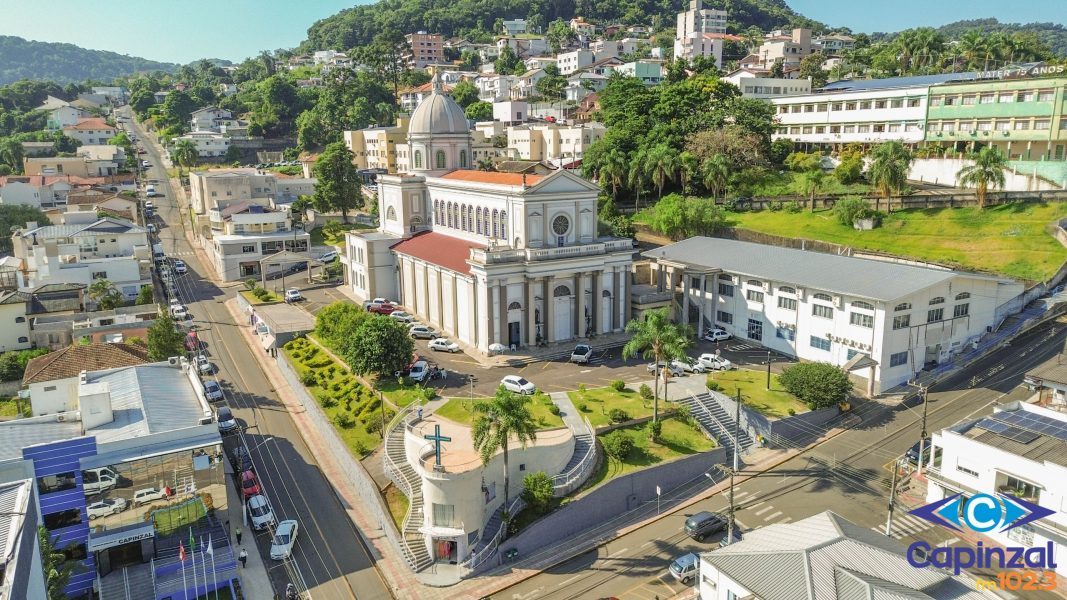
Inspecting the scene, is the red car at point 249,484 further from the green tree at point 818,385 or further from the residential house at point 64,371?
the green tree at point 818,385

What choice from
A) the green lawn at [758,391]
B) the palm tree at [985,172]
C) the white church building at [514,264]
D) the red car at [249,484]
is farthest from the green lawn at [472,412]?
the palm tree at [985,172]

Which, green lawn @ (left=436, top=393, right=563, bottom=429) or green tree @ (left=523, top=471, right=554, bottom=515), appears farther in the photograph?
green lawn @ (left=436, top=393, right=563, bottom=429)

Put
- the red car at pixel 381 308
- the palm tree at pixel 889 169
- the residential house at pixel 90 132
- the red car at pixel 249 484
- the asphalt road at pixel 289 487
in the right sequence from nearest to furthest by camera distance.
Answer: the asphalt road at pixel 289 487
the red car at pixel 249 484
the red car at pixel 381 308
the palm tree at pixel 889 169
the residential house at pixel 90 132

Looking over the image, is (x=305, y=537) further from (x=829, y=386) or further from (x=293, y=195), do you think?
(x=293, y=195)

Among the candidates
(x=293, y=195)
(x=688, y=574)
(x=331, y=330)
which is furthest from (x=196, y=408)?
(x=293, y=195)

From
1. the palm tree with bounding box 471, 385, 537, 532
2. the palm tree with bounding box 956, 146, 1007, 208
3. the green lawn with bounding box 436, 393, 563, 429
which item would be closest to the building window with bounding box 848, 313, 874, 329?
the green lawn with bounding box 436, 393, 563, 429

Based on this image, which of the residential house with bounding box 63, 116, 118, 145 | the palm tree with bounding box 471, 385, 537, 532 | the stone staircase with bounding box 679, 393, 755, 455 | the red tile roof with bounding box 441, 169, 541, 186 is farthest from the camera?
the residential house with bounding box 63, 116, 118, 145

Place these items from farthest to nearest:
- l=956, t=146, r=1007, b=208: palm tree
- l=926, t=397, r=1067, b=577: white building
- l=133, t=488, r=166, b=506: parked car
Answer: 1. l=956, t=146, r=1007, b=208: palm tree
2. l=133, t=488, r=166, b=506: parked car
3. l=926, t=397, r=1067, b=577: white building
